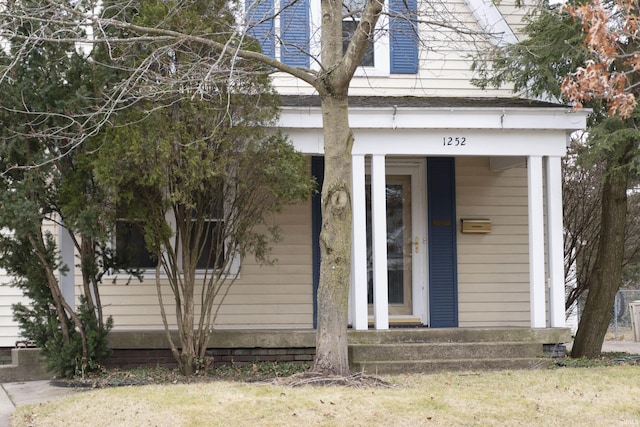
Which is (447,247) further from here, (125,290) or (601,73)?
(601,73)

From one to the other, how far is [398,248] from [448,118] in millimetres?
2551

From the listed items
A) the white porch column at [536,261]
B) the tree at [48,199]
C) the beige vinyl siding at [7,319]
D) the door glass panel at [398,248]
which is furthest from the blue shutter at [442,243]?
the beige vinyl siding at [7,319]

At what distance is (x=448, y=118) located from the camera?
37.3 feet

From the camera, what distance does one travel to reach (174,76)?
9.70 m

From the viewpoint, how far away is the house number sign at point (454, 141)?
1152cm

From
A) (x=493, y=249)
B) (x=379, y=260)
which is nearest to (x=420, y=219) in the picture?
(x=493, y=249)

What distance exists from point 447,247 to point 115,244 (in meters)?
4.91

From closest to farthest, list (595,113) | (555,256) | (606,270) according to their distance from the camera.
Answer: (555,256)
(595,113)
(606,270)

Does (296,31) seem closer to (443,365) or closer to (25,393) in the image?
(443,365)

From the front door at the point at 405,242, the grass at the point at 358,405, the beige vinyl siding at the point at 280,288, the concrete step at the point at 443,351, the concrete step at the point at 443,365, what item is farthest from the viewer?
the front door at the point at 405,242

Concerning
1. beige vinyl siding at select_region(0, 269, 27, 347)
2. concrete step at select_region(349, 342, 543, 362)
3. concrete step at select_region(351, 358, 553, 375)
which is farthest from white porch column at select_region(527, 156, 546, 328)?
beige vinyl siding at select_region(0, 269, 27, 347)

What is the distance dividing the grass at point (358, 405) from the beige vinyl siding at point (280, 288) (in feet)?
11.2

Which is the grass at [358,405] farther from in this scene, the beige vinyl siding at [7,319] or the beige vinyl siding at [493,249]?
the beige vinyl siding at [7,319]

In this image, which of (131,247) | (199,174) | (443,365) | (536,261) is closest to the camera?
(199,174)
